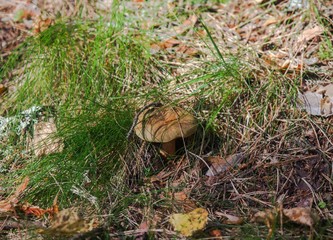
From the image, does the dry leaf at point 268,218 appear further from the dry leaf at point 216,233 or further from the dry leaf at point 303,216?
the dry leaf at point 216,233

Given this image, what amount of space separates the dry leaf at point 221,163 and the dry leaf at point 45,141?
869 mm

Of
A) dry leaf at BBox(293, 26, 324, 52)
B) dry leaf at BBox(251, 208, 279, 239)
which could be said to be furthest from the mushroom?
dry leaf at BBox(293, 26, 324, 52)

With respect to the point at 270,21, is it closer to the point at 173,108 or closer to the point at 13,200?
the point at 173,108

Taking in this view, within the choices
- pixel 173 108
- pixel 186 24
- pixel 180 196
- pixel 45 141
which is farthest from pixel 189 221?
pixel 186 24

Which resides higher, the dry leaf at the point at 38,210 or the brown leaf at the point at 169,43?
the brown leaf at the point at 169,43

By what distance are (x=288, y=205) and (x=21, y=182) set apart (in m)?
1.46

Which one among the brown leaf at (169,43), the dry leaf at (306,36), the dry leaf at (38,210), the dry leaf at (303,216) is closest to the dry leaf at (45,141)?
the dry leaf at (38,210)

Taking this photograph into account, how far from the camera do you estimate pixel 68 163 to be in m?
3.03

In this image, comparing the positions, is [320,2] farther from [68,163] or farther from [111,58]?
[68,163]

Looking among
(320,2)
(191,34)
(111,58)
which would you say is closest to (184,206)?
(111,58)

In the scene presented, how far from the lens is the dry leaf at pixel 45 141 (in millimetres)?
3160

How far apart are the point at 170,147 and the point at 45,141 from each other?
753 mm

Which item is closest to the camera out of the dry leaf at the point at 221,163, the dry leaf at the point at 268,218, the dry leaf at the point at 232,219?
the dry leaf at the point at 268,218

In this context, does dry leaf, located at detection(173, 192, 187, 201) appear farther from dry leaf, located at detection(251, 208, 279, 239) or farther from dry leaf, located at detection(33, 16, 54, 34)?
dry leaf, located at detection(33, 16, 54, 34)
